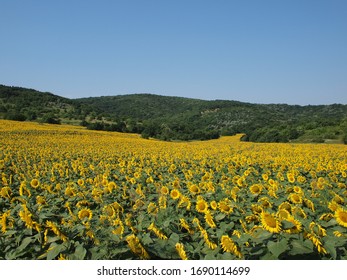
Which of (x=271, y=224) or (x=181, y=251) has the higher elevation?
(x=271, y=224)

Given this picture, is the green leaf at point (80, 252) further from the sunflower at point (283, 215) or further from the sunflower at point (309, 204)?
the sunflower at point (309, 204)

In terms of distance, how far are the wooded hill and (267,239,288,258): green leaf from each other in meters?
39.6

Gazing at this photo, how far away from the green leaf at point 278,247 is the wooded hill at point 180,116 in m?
39.6

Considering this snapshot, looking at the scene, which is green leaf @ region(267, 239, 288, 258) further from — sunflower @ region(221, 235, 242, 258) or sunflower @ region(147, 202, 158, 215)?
sunflower @ region(147, 202, 158, 215)

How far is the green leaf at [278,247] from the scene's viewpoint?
2637 millimetres

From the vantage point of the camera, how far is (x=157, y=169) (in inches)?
480

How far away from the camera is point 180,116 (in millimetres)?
139750

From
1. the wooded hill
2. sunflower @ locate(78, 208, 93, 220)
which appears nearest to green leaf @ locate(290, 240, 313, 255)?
sunflower @ locate(78, 208, 93, 220)

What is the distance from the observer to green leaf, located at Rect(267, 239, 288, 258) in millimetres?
2637

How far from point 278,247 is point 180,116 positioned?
137 meters

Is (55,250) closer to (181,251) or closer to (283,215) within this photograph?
(181,251)

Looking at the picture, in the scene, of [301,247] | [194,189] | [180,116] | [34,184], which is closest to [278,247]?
[301,247]
